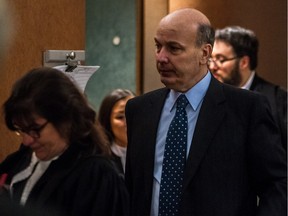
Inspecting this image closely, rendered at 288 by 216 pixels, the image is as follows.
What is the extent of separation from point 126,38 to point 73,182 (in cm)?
416

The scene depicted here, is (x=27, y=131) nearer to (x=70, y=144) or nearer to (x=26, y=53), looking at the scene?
(x=70, y=144)

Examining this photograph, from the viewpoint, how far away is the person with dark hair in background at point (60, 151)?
2166 mm

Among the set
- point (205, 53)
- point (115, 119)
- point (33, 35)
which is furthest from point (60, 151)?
point (115, 119)

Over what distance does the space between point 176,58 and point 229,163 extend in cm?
49

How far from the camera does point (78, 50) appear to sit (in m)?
3.62

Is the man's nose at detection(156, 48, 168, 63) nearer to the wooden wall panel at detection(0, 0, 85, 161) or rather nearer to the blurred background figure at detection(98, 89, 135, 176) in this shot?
the wooden wall panel at detection(0, 0, 85, 161)

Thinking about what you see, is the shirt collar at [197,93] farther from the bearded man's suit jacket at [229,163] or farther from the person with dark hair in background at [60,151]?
the person with dark hair in background at [60,151]

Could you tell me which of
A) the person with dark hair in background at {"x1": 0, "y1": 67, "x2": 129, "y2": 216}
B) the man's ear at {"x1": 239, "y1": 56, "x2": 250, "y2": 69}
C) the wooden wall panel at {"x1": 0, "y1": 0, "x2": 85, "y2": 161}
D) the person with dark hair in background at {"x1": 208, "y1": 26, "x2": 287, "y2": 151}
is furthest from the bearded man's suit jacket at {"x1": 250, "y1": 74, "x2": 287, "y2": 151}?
the person with dark hair in background at {"x1": 0, "y1": 67, "x2": 129, "y2": 216}

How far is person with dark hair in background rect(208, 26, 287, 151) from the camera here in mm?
5039

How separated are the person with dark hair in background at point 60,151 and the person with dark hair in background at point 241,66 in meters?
2.84

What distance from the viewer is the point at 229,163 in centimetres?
293

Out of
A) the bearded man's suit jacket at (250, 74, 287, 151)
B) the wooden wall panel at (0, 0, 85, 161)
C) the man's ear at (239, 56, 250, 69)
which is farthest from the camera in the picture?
the man's ear at (239, 56, 250, 69)

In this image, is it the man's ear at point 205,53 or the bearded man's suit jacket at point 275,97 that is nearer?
the man's ear at point 205,53

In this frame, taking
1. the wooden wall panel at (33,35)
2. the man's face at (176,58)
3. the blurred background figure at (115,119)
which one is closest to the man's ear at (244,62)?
the blurred background figure at (115,119)
